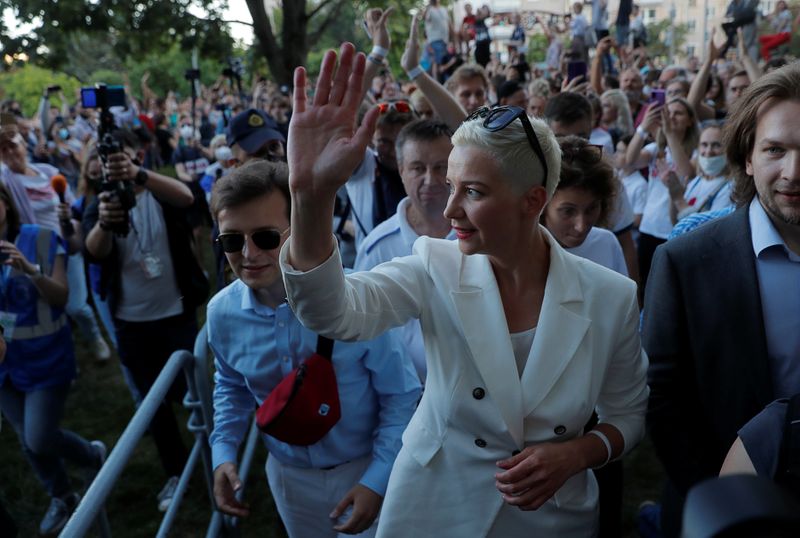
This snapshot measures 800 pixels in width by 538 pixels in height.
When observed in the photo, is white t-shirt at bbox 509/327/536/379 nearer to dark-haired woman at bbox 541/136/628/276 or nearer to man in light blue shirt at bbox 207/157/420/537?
man in light blue shirt at bbox 207/157/420/537

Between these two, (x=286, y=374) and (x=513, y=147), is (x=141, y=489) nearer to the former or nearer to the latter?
(x=286, y=374)

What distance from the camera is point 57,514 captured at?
381 centimetres

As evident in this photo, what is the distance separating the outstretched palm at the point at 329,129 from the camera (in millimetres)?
1300

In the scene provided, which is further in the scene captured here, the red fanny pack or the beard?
the red fanny pack

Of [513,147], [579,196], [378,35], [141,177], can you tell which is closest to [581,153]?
[579,196]

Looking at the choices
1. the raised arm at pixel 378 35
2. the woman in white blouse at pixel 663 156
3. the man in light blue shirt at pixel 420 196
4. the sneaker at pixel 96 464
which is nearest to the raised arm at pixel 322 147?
the man in light blue shirt at pixel 420 196

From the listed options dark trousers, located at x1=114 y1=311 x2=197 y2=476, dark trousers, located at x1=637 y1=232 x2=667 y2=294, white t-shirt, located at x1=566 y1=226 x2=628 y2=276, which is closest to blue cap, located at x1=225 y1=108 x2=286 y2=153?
dark trousers, located at x1=114 y1=311 x2=197 y2=476

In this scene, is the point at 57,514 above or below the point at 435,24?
below

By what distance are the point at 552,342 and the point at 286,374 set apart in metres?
0.98

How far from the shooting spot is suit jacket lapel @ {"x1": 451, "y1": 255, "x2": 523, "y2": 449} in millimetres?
1609

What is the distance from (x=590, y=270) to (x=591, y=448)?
0.46 m

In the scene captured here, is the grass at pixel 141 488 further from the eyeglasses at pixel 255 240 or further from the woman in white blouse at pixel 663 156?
the eyeglasses at pixel 255 240

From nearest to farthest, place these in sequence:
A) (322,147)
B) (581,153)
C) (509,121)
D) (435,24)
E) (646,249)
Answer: (322,147) < (509,121) < (581,153) < (646,249) < (435,24)

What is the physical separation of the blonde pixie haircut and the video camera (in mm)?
2438
